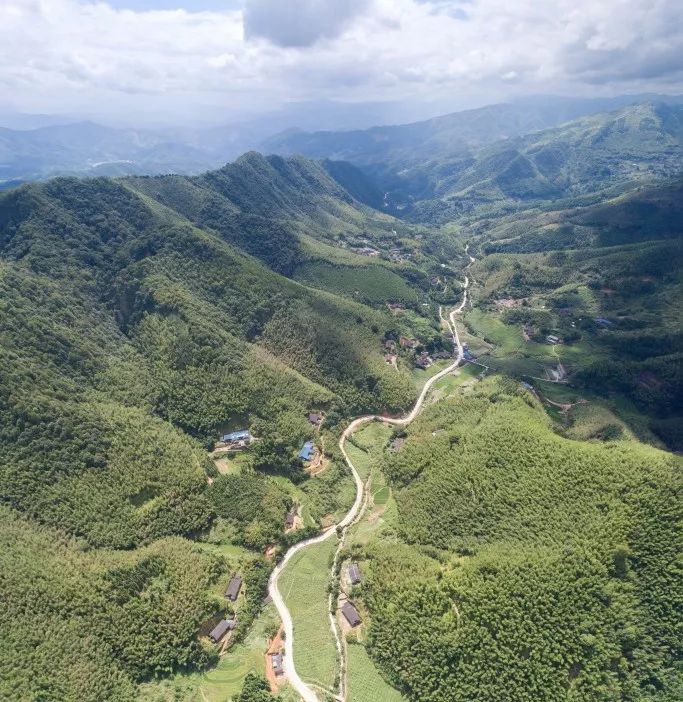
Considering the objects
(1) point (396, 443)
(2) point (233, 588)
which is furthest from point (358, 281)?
(2) point (233, 588)

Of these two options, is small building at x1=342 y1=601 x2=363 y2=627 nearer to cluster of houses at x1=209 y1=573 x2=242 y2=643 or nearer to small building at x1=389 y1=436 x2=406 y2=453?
cluster of houses at x1=209 y1=573 x2=242 y2=643

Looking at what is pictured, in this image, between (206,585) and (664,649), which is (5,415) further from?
(664,649)

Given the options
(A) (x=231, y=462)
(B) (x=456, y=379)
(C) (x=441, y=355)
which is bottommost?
(C) (x=441, y=355)

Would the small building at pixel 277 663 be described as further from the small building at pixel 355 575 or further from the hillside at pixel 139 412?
the small building at pixel 355 575

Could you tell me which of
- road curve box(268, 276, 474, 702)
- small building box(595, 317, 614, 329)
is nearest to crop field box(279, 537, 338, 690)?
road curve box(268, 276, 474, 702)

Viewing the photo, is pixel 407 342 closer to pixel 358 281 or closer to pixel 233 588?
pixel 358 281
